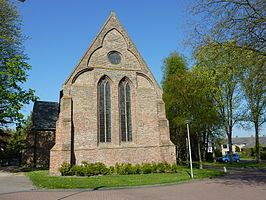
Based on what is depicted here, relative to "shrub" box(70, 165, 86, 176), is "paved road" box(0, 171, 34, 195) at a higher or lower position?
lower

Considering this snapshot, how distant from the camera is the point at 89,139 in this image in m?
24.6

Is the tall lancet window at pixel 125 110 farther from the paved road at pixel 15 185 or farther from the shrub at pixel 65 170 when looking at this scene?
the paved road at pixel 15 185

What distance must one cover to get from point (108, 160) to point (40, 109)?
18.2 metres

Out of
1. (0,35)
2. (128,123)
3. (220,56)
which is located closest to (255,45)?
(220,56)

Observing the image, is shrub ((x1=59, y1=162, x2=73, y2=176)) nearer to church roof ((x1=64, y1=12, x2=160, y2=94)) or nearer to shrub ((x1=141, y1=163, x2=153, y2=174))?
shrub ((x1=141, y1=163, x2=153, y2=174))

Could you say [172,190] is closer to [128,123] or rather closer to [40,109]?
[128,123]

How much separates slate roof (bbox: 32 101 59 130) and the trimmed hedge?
44.7 ft

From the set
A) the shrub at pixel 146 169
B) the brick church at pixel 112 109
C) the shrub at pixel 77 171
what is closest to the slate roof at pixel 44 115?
the brick church at pixel 112 109

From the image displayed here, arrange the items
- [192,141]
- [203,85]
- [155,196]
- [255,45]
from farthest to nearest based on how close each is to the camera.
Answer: [192,141] → [203,85] → [255,45] → [155,196]

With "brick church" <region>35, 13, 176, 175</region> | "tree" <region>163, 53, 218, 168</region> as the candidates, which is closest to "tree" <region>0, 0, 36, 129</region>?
"brick church" <region>35, 13, 176, 175</region>

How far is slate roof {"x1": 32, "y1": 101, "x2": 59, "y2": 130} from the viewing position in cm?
3538

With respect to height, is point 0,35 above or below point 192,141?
above

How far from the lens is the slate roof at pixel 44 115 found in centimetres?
3538

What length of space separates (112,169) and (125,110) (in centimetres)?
586
